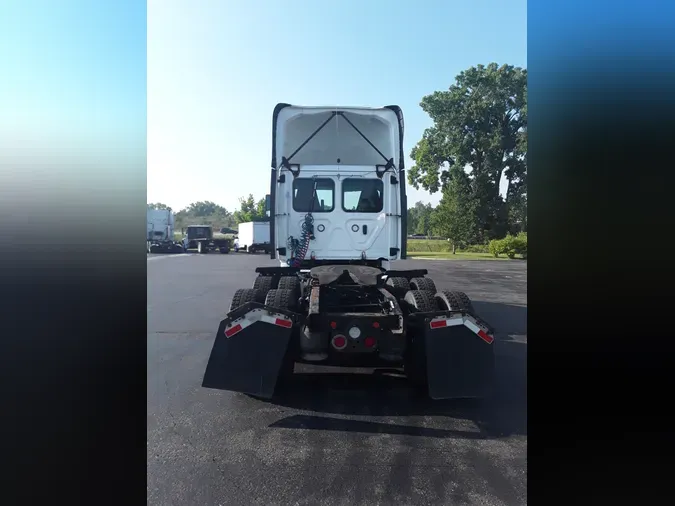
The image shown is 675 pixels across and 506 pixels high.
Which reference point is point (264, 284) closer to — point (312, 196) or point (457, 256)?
point (312, 196)

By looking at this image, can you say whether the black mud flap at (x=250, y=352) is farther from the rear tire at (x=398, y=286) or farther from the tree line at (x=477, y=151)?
the tree line at (x=477, y=151)

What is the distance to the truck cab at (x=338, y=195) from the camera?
5.91 m

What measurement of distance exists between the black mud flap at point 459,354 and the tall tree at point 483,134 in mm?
29412

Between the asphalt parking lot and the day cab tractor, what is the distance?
1.04ft

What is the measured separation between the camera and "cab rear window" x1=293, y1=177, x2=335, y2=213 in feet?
19.7

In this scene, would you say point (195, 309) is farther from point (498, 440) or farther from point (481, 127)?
point (481, 127)

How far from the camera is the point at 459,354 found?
12.6ft

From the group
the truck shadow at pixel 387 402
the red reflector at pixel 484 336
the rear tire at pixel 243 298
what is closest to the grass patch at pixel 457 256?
the truck shadow at pixel 387 402

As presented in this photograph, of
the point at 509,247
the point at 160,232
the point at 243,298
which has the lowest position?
the point at 243,298

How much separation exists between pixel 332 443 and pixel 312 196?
3.70 metres

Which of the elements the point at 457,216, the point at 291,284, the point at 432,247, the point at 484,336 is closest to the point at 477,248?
the point at 457,216

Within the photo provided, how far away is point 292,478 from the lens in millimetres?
2734

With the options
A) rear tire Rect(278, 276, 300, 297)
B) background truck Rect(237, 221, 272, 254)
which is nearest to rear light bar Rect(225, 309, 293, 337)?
rear tire Rect(278, 276, 300, 297)
